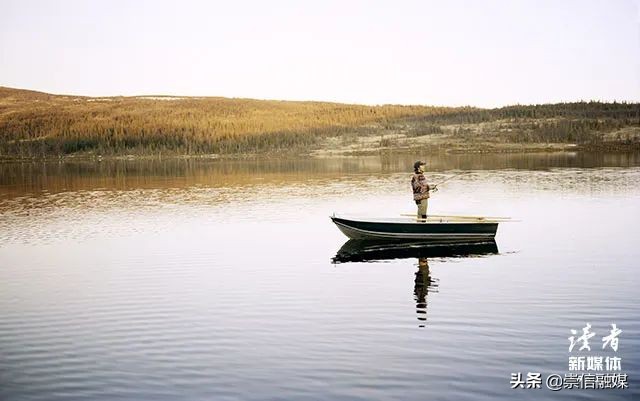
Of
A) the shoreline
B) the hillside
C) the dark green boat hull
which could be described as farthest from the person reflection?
the hillside

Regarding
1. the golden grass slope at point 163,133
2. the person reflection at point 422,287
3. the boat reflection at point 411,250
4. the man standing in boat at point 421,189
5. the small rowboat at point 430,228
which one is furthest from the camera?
the golden grass slope at point 163,133

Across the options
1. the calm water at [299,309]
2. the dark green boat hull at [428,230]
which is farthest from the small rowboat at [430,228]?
the calm water at [299,309]

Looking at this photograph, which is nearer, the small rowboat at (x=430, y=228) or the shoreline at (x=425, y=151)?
the small rowboat at (x=430, y=228)

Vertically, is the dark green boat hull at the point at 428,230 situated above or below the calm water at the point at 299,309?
above

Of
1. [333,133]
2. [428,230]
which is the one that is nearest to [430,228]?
[428,230]

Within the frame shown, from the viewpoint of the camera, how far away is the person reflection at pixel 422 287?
46.2 ft

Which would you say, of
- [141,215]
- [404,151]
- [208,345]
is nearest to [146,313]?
[208,345]

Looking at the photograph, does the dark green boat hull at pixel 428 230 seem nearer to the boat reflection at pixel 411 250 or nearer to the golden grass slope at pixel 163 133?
the boat reflection at pixel 411 250

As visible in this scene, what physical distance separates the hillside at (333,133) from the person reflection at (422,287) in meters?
109

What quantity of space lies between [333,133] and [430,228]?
14394 centimetres

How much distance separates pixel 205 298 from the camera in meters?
16.2

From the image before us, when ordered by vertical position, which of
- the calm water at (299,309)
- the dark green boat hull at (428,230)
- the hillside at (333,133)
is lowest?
the calm water at (299,309)

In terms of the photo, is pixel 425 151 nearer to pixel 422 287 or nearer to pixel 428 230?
pixel 428 230

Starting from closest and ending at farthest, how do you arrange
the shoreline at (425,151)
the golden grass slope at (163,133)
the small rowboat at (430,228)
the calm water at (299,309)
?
1. the calm water at (299,309)
2. the small rowboat at (430,228)
3. the shoreline at (425,151)
4. the golden grass slope at (163,133)
